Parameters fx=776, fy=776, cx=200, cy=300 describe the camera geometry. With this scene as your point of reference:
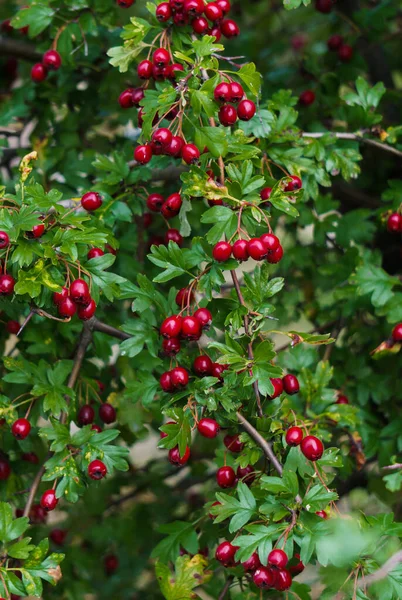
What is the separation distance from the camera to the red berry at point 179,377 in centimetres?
146

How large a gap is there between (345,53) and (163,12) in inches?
38.8

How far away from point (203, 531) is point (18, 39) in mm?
1718

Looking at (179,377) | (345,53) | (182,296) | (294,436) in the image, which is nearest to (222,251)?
(182,296)

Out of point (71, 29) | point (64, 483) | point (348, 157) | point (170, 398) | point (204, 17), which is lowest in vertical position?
point (64, 483)

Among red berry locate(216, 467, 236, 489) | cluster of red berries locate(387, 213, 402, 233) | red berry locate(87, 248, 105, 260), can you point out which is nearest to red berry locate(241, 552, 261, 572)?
red berry locate(216, 467, 236, 489)

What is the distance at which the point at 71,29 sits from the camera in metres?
2.04

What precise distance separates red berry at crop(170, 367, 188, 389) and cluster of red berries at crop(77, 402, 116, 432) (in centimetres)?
26

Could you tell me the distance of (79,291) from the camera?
1433mm

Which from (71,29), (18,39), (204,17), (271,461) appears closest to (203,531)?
(271,461)

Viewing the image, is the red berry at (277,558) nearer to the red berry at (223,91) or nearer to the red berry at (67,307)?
the red berry at (67,307)

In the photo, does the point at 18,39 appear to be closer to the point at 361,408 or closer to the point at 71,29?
the point at 71,29

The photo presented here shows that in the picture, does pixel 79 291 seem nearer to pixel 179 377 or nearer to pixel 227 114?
pixel 179 377

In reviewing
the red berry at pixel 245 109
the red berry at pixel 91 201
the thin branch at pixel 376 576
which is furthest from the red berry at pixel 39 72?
the thin branch at pixel 376 576

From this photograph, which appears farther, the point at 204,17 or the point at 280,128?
the point at 280,128
